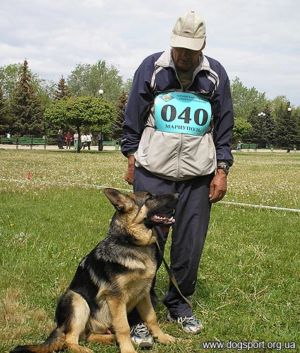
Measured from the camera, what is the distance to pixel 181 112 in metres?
4.39

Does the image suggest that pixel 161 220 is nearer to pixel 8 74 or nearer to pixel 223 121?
pixel 223 121

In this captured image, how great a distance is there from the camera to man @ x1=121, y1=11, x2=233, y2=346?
439 centimetres

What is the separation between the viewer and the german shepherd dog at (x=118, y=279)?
4.11 metres

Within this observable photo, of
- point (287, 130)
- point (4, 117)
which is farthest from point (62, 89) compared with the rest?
point (287, 130)

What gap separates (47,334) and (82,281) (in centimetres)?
59

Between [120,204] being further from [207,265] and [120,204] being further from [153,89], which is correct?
[207,265]

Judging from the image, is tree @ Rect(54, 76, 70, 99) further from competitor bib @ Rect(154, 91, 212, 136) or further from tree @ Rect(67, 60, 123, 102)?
competitor bib @ Rect(154, 91, 212, 136)

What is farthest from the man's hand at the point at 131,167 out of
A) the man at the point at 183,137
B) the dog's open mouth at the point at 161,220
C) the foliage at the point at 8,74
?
the foliage at the point at 8,74

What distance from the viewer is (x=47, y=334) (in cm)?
443

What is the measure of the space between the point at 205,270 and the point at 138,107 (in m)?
2.74

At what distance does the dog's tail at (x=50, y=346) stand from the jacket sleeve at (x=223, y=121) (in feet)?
7.04

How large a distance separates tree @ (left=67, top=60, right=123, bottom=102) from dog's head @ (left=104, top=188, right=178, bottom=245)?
83085mm

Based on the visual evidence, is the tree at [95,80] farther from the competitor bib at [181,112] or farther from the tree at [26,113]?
the competitor bib at [181,112]

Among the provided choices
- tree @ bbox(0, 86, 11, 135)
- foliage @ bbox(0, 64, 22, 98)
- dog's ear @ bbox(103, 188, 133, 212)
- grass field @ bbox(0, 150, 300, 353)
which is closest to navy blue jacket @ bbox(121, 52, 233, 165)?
dog's ear @ bbox(103, 188, 133, 212)
